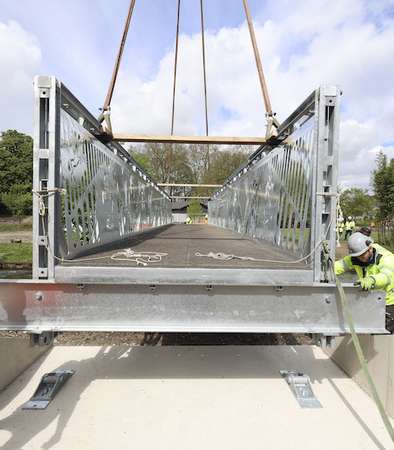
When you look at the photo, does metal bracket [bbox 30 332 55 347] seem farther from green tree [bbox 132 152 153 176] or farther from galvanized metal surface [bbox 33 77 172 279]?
green tree [bbox 132 152 153 176]

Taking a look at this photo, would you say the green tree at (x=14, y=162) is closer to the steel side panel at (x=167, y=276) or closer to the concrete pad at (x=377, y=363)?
the steel side panel at (x=167, y=276)

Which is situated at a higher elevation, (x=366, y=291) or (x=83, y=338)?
(x=366, y=291)

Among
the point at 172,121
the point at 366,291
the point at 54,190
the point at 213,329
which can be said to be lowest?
the point at 213,329

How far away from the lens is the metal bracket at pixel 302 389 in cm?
267

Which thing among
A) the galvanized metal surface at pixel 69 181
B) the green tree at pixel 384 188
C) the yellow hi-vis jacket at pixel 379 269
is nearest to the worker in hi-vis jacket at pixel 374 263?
the yellow hi-vis jacket at pixel 379 269

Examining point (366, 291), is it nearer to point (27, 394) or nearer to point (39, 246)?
point (39, 246)

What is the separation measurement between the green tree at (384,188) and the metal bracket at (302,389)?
17018 mm

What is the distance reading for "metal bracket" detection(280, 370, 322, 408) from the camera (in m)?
2.67

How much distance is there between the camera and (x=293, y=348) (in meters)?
3.86

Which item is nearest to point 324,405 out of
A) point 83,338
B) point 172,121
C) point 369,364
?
point 369,364

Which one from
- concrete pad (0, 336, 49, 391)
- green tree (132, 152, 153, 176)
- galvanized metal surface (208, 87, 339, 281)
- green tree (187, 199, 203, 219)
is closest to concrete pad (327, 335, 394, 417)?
galvanized metal surface (208, 87, 339, 281)

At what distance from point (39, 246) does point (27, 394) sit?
1473 mm

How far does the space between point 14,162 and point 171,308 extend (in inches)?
1922

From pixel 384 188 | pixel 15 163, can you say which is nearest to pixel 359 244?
pixel 384 188
